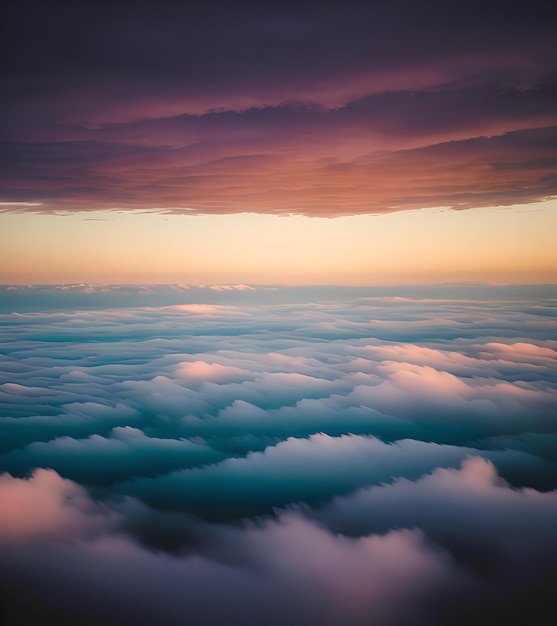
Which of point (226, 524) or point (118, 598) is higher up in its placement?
point (118, 598)

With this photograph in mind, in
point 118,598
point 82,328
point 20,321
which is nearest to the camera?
point 118,598

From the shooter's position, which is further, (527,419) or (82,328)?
(82,328)

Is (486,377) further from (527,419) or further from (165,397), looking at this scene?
(165,397)

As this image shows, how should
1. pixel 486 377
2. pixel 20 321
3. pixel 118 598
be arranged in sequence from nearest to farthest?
pixel 118 598 → pixel 486 377 → pixel 20 321

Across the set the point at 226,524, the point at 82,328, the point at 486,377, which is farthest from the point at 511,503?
the point at 82,328

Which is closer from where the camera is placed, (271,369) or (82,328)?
(271,369)

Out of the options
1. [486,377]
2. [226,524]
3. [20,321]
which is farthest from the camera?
[20,321]

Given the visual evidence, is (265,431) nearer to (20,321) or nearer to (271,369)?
(271,369)

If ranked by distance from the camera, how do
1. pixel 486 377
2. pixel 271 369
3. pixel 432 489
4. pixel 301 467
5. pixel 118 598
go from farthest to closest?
pixel 271 369, pixel 486 377, pixel 301 467, pixel 432 489, pixel 118 598

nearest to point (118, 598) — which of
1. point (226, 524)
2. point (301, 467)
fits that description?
point (226, 524)
